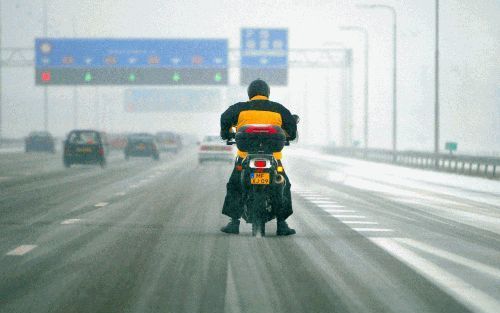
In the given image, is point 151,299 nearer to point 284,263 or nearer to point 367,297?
point 367,297

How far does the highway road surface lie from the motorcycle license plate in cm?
78

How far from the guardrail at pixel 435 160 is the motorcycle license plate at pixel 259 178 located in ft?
72.2

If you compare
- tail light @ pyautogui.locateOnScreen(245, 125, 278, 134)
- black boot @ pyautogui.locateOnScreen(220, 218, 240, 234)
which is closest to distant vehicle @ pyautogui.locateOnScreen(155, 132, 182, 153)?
black boot @ pyautogui.locateOnScreen(220, 218, 240, 234)

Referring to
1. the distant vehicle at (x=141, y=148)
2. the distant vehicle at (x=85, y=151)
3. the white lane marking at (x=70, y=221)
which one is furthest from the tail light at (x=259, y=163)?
the distant vehicle at (x=141, y=148)

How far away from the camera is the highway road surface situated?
795cm

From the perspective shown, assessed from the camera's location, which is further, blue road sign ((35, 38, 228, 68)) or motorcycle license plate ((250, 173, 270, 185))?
blue road sign ((35, 38, 228, 68))

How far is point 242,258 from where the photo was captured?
1065cm

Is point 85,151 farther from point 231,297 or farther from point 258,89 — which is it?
point 231,297

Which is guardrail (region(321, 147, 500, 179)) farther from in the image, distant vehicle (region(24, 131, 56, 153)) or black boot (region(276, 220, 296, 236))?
distant vehicle (region(24, 131, 56, 153))

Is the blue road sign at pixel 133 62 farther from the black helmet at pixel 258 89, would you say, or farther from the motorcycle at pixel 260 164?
the motorcycle at pixel 260 164

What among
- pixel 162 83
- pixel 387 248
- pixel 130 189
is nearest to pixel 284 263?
pixel 387 248

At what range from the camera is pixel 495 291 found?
27.9 feet

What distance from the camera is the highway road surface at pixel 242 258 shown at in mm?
7953

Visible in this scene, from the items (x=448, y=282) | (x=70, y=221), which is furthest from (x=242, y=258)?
(x=70, y=221)
